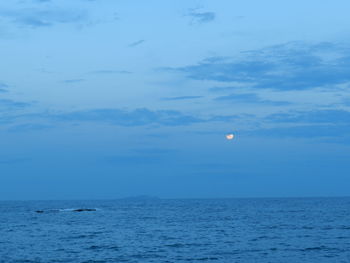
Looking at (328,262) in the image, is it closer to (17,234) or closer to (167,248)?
(167,248)

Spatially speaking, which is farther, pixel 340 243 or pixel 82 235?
pixel 82 235

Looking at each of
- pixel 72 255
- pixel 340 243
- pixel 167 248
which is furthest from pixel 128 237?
pixel 340 243

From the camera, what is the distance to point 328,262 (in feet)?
129

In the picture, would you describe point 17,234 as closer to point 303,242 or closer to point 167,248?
point 167,248

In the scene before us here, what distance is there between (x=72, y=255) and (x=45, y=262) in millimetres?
3942

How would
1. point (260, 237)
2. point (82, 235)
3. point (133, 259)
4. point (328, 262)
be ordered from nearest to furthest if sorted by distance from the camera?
point (328, 262) → point (133, 259) → point (260, 237) → point (82, 235)

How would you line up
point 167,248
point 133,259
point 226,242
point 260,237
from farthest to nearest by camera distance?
point 260,237
point 226,242
point 167,248
point 133,259

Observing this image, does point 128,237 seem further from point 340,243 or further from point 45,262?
point 340,243

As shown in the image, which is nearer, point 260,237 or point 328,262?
point 328,262

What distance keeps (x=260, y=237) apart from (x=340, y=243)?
1038 cm

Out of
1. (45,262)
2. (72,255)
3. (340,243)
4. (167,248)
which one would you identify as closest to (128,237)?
(167,248)

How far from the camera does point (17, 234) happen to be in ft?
214

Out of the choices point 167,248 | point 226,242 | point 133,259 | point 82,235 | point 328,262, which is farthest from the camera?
point 82,235

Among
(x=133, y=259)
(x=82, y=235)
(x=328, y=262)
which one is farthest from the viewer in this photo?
(x=82, y=235)
